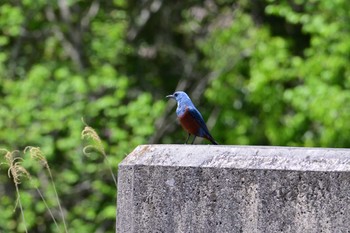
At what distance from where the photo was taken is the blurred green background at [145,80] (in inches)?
482

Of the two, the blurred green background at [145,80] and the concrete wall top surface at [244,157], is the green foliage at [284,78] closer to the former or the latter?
the blurred green background at [145,80]

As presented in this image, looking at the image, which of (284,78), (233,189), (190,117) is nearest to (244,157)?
(233,189)

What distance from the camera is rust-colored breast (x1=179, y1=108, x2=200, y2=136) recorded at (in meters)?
4.56

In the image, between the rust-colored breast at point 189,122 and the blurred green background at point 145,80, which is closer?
the rust-colored breast at point 189,122

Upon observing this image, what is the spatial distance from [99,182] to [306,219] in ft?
33.0

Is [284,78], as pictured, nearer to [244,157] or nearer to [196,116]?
[196,116]

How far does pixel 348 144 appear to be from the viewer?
11773mm

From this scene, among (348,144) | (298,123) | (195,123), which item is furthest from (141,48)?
(195,123)

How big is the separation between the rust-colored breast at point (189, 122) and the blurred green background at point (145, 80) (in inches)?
271

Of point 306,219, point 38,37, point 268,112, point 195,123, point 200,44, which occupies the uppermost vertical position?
point 306,219

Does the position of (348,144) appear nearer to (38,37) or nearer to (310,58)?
(310,58)

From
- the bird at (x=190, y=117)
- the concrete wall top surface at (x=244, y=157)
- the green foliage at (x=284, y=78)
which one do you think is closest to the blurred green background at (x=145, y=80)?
the green foliage at (x=284, y=78)

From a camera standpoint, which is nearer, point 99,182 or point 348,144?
point 348,144

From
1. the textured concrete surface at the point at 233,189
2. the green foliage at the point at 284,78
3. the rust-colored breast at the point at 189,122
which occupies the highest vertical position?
the textured concrete surface at the point at 233,189
